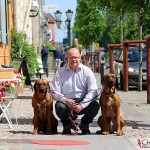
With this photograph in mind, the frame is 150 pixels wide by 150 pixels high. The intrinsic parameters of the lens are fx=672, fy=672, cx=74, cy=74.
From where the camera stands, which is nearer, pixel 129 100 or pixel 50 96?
pixel 50 96

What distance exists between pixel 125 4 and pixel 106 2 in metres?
3.27

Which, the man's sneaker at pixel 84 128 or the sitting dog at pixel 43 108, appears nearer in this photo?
the sitting dog at pixel 43 108

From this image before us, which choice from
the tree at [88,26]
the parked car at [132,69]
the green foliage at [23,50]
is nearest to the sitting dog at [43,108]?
the parked car at [132,69]

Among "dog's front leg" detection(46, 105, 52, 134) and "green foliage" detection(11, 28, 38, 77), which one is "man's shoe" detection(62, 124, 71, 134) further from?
"green foliage" detection(11, 28, 38, 77)

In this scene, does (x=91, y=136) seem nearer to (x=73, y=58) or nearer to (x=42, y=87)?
(x=42, y=87)

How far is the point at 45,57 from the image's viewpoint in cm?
3978

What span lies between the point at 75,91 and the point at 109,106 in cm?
63

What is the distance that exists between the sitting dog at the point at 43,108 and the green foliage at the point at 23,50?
13.1 meters

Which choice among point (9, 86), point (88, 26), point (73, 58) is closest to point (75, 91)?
point (73, 58)

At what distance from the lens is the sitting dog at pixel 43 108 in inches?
412

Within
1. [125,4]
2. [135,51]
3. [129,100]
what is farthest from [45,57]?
[129,100]

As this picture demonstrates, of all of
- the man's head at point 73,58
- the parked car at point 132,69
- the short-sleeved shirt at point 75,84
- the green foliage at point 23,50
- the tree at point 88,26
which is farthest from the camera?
the tree at point 88,26

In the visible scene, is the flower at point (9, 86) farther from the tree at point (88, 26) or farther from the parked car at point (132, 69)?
the tree at point (88, 26)

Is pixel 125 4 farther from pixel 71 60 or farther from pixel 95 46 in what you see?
pixel 95 46
